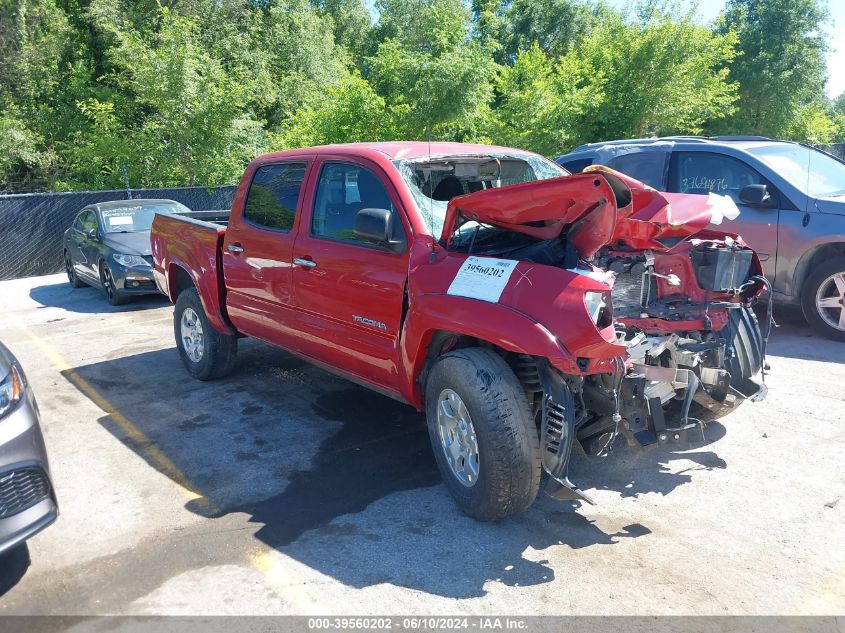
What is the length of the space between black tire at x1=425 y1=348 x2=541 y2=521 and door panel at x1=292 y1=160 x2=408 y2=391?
678 mm

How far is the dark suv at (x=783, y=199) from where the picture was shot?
667 centimetres

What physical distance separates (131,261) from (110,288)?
673mm

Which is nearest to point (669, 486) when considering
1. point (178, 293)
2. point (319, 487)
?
point (319, 487)

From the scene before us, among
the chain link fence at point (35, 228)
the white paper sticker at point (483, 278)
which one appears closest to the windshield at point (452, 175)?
the white paper sticker at point (483, 278)

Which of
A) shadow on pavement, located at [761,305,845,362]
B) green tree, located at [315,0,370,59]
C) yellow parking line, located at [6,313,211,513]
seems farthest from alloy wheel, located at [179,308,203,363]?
green tree, located at [315,0,370,59]

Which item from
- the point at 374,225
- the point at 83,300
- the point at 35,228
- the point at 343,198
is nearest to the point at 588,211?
the point at 374,225

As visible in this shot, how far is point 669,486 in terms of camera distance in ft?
13.5

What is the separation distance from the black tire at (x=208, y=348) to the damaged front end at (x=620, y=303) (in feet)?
9.96

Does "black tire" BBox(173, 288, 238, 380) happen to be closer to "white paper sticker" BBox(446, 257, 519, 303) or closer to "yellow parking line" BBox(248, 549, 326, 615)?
"yellow parking line" BBox(248, 549, 326, 615)

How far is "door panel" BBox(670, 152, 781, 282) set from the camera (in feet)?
22.9

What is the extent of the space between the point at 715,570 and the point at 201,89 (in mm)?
16532

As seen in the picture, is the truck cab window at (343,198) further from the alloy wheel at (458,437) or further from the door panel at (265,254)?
the alloy wheel at (458,437)

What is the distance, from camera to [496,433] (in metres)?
3.46

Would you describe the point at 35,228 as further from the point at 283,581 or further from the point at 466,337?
the point at 283,581
